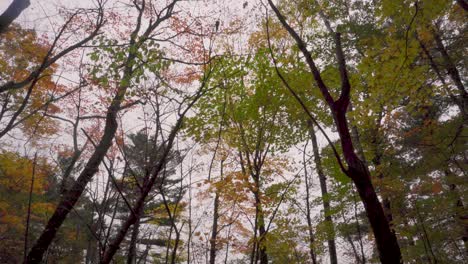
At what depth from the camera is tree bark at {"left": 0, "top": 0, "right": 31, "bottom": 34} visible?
5.59 m

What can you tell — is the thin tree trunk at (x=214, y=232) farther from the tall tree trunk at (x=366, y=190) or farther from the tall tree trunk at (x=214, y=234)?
the tall tree trunk at (x=366, y=190)

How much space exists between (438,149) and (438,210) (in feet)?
7.05

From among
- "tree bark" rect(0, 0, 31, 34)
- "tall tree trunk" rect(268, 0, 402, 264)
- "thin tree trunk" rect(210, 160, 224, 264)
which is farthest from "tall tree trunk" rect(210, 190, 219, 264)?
"tree bark" rect(0, 0, 31, 34)

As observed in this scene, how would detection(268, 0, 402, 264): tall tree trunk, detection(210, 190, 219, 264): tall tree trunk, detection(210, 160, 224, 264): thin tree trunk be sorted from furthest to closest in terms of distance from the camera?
detection(210, 190, 219, 264): tall tree trunk → detection(210, 160, 224, 264): thin tree trunk → detection(268, 0, 402, 264): tall tree trunk

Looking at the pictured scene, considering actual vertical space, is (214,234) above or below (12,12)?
below

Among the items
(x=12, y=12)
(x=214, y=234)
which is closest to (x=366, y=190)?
(x=12, y=12)

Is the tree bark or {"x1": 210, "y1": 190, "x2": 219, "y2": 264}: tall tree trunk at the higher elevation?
the tree bark

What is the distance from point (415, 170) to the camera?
9.38 meters

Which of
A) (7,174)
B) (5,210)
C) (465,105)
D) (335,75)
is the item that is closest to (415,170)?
(465,105)

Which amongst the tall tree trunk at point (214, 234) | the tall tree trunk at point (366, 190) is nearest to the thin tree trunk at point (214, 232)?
the tall tree trunk at point (214, 234)

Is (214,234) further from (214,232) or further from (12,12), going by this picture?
(12,12)

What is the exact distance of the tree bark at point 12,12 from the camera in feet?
18.4

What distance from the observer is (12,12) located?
5.71m

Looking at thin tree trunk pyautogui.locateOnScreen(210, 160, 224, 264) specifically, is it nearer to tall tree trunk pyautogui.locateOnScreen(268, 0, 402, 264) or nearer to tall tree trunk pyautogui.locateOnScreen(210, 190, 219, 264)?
tall tree trunk pyautogui.locateOnScreen(210, 190, 219, 264)
